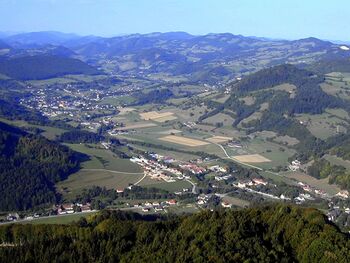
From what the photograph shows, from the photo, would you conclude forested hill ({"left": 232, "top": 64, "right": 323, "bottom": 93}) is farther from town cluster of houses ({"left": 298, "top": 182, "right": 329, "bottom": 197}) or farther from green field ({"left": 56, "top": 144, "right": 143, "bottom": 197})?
town cluster of houses ({"left": 298, "top": 182, "right": 329, "bottom": 197})

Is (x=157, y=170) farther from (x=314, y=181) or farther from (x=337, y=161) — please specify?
(x=337, y=161)

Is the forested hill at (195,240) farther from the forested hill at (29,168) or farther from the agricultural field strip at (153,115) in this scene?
the agricultural field strip at (153,115)

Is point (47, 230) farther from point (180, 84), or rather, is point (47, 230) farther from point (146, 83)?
point (146, 83)

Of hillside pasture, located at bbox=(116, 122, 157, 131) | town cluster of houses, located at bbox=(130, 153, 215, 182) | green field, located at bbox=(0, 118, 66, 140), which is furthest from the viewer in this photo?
hillside pasture, located at bbox=(116, 122, 157, 131)

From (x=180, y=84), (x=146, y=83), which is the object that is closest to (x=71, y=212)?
(x=180, y=84)

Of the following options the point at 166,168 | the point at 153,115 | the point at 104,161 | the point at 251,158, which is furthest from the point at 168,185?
the point at 153,115

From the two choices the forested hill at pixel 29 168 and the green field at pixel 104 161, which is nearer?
the forested hill at pixel 29 168

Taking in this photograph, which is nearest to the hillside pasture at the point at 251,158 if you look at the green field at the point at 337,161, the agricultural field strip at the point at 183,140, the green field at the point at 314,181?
the green field at the point at 314,181

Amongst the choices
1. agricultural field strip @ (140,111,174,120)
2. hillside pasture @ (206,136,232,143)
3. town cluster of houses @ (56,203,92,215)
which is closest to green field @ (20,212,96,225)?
town cluster of houses @ (56,203,92,215)
